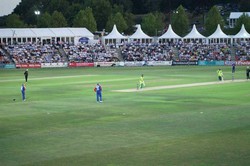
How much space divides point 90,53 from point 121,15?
32.8 metres

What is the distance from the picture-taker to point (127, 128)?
85.0ft

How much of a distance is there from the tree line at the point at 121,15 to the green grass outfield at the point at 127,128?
76.7m

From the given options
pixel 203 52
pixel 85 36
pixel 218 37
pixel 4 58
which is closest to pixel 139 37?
pixel 85 36

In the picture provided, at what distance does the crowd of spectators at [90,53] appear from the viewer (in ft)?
302

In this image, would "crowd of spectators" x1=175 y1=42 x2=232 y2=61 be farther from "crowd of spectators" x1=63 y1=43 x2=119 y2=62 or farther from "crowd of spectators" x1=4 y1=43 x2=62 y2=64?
"crowd of spectators" x1=4 y1=43 x2=62 y2=64

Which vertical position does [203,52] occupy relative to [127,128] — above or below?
above

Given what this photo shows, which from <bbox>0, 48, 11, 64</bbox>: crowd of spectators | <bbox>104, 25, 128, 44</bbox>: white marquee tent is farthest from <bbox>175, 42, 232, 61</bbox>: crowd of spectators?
<bbox>0, 48, 11, 64</bbox>: crowd of spectators

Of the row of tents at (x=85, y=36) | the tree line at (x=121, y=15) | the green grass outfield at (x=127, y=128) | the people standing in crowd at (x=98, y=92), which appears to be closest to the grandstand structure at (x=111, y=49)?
the row of tents at (x=85, y=36)

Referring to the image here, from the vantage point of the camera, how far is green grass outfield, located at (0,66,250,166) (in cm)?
1981

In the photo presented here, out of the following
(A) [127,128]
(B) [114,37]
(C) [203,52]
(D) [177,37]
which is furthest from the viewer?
(B) [114,37]

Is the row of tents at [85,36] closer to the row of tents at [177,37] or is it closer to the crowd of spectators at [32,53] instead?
the row of tents at [177,37]

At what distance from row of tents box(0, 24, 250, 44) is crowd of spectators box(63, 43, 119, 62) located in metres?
3.95

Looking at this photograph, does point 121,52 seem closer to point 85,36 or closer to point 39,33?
point 85,36

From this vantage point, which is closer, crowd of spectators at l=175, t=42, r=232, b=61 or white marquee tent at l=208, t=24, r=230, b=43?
crowd of spectators at l=175, t=42, r=232, b=61
